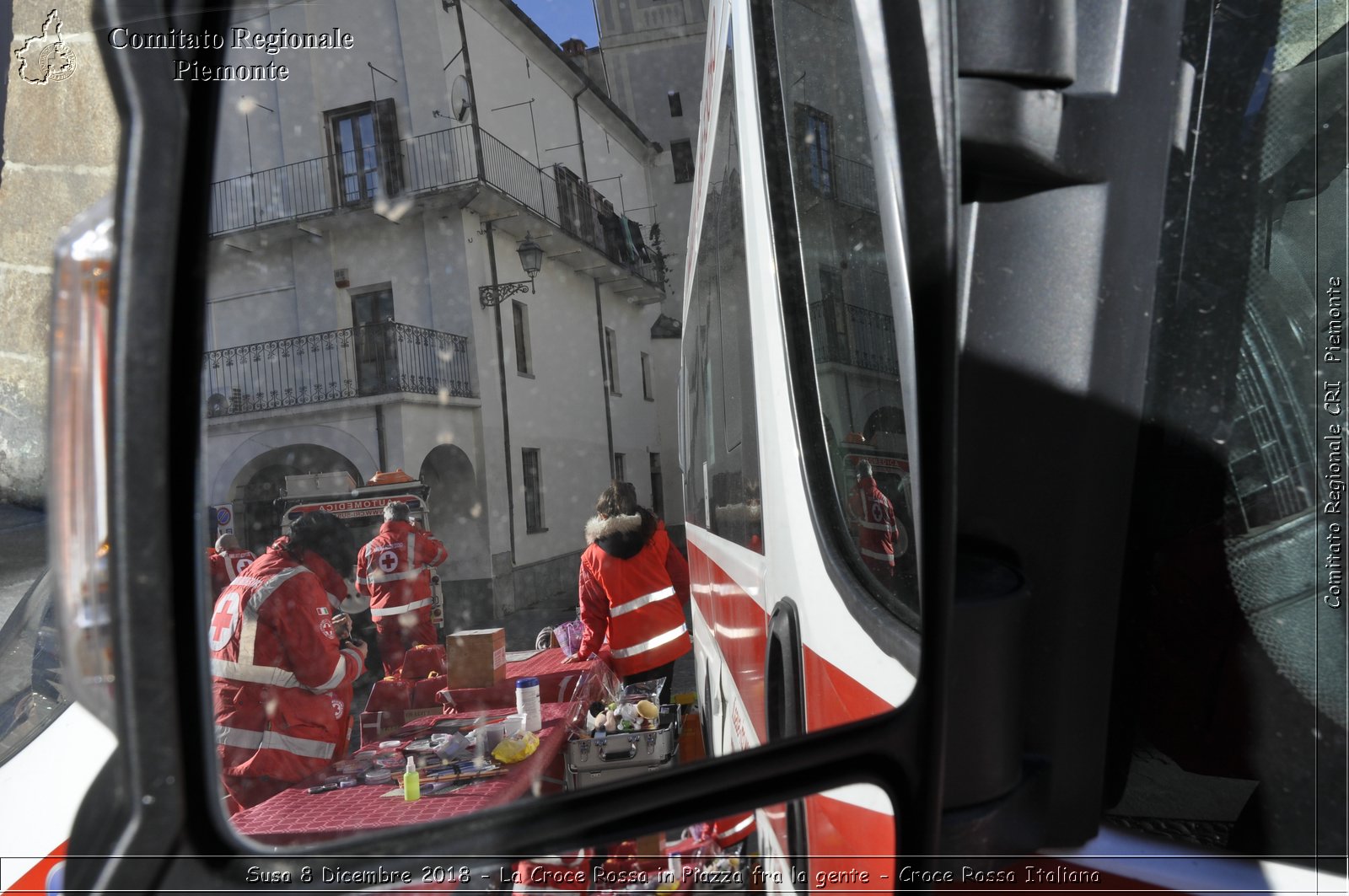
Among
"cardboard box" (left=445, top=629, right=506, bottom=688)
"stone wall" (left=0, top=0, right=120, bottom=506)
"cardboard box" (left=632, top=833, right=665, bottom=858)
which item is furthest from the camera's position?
"cardboard box" (left=445, top=629, right=506, bottom=688)

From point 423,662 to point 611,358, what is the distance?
437 millimetres

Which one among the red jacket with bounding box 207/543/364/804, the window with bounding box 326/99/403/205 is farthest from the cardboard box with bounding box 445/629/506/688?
the window with bounding box 326/99/403/205

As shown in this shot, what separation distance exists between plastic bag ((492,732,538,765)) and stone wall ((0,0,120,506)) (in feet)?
1.61

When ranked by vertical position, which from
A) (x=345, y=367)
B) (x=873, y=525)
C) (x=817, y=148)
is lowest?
(x=873, y=525)

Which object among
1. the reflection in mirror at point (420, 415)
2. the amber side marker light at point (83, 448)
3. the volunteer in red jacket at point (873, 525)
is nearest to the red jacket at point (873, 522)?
the volunteer in red jacket at point (873, 525)

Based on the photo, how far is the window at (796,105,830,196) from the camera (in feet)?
4.16

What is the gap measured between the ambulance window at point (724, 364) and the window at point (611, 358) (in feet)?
Result: 2.33

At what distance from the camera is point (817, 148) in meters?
1.31

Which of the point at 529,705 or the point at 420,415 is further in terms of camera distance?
the point at 529,705

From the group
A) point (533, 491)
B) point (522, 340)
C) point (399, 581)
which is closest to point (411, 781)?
point (399, 581)

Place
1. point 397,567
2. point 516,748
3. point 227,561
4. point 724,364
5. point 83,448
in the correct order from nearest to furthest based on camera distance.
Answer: point 83,448, point 227,561, point 397,567, point 516,748, point 724,364

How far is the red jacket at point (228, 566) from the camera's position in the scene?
2.42 ft

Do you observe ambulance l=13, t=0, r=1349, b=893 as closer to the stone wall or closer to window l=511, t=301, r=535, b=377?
the stone wall

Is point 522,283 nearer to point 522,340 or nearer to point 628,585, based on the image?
point 522,340
